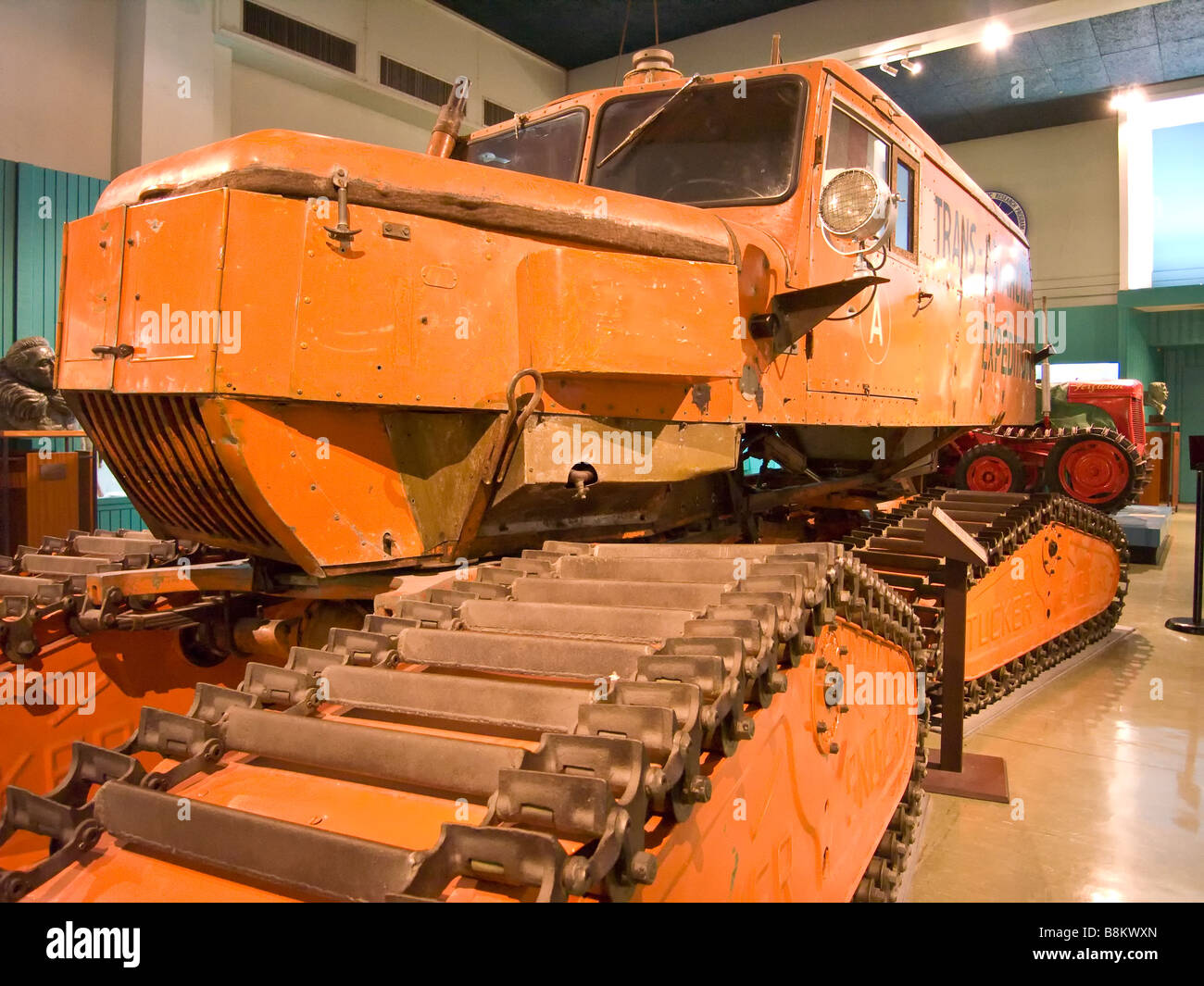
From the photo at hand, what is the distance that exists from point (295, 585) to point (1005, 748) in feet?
13.1

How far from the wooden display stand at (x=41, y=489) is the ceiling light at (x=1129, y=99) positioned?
622 inches

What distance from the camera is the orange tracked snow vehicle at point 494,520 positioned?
1.89m

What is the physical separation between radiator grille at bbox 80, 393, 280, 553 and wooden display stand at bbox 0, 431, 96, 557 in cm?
352

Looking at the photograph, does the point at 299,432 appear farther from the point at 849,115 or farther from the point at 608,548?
the point at 849,115

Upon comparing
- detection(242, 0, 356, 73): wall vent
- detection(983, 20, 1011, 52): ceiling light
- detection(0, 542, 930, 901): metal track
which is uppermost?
detection(983, 20, 1011, 52): ceiling light

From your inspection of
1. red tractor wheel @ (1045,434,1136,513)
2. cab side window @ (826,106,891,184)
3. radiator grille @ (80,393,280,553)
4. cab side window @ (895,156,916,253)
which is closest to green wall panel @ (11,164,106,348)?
radiator grille @ (80,393,280,553)

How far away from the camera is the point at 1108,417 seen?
12.5 metres

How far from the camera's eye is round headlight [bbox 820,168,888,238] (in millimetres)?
3398

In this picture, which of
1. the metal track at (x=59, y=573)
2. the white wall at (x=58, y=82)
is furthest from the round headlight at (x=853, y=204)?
the white wall at (x=58, y=82)

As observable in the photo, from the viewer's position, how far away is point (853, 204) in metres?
3.46

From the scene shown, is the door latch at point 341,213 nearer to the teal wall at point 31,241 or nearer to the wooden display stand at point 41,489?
the wooden display stand at point 41,489

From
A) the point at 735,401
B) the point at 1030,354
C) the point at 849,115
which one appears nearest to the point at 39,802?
the point at 735,401

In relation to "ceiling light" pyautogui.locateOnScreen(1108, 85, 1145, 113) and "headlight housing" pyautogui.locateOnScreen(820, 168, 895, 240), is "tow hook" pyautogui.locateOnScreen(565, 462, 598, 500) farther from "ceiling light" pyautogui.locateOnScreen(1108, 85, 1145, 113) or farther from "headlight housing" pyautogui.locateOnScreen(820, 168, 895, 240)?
"ceiling light" pyautogui.locateOnScreen(1108, 85, 1145, 113)
